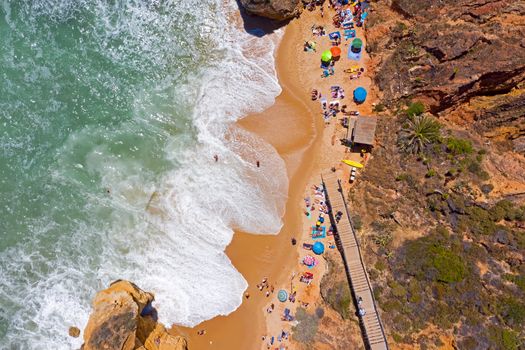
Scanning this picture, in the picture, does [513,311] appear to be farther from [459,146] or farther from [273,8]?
[273,8]

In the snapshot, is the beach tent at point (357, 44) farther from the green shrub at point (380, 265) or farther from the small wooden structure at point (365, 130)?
the green shrub at point (380, 265)

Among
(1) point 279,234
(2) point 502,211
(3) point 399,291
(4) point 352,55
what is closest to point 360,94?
(4) point 352,55

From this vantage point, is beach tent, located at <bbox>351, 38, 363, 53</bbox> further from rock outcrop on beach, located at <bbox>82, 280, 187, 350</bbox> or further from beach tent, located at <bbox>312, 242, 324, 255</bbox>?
rock outcrop on beach, located at <bbox>82, 280, 187, 350</bbox>

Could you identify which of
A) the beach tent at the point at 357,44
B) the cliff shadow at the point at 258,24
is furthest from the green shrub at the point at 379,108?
the cliff shadow at the point at 258,24

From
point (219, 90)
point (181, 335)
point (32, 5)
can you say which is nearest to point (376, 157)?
point (219, 90)

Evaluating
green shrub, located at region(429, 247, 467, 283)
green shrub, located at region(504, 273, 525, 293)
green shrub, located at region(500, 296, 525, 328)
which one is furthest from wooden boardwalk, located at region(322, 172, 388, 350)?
green shrub, located at region(504, 273, 525, 293)
